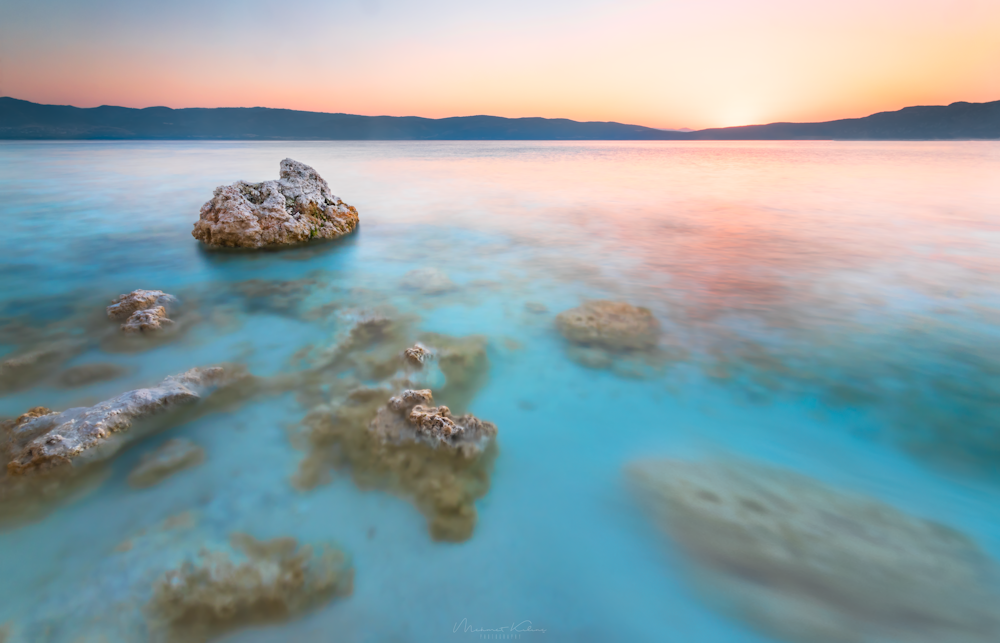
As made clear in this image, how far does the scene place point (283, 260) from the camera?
7.19 m

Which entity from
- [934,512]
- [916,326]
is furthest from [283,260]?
[916,326]

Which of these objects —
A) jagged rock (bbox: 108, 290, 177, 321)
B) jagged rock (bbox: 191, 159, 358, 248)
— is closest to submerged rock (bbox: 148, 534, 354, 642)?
jagged rock (bbox: 108, 290, 177, 321)

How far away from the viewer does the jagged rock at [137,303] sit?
15.5 ft

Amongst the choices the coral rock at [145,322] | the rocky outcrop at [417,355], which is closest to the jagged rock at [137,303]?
the coral rock at [145,322]

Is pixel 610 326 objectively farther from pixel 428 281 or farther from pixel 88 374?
pixel 88 374

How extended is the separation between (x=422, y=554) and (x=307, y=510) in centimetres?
76

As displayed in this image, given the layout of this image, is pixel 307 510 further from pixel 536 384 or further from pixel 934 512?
pixel 934 512

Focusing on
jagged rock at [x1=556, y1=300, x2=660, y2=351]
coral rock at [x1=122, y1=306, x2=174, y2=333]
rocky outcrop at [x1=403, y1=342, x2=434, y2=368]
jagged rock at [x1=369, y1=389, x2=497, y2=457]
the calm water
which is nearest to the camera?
the calm water

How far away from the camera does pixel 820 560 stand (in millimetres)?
2232

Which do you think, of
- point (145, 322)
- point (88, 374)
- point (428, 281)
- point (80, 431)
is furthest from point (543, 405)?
point (145, 322)

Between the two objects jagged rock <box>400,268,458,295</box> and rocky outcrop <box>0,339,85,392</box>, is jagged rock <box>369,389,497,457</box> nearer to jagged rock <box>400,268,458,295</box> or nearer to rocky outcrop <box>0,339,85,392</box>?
jagged rock <box>400,268,458,295</box>

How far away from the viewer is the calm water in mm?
2094

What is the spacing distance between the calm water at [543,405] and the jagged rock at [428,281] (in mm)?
241

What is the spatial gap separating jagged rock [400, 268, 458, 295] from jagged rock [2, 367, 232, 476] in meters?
3.23
